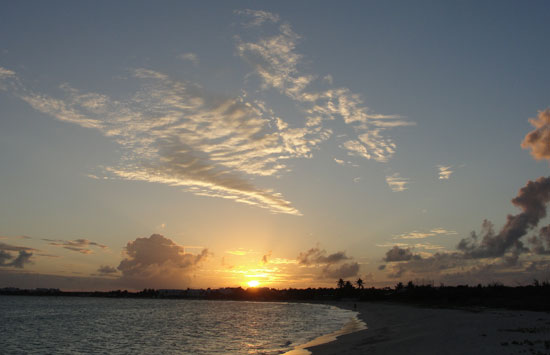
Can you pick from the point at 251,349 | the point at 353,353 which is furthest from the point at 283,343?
the point at 353,353

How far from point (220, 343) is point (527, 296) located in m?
95.4

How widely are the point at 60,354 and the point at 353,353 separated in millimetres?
36122

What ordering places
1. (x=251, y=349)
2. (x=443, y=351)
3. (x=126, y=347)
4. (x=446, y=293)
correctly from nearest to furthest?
(x=443, y=351)
(x=251, y=349)
(x=126, y=347)
(x=446, y=293)

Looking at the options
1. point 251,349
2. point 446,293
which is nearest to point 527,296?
point 446,293

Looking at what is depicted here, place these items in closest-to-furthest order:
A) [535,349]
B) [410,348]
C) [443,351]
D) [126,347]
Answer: [535,349], [443,351], [410,348], [126,347]

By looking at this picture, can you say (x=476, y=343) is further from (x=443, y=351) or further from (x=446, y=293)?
(x=446, y=293)

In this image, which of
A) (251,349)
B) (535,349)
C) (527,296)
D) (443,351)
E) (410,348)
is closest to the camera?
(535,349)

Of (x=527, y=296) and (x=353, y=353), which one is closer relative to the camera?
(x=353, y=353)

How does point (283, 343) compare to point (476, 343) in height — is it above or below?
below

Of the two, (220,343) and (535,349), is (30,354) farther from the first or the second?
(535,349)

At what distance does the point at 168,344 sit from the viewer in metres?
52.4

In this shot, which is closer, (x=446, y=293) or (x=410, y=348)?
(x=410, y=348)

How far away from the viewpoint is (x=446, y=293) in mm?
142625

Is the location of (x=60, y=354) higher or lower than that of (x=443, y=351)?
lower
